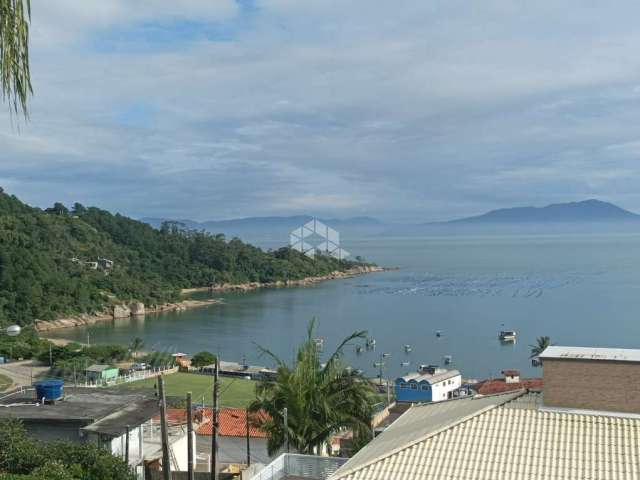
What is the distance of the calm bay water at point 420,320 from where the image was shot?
37.6m

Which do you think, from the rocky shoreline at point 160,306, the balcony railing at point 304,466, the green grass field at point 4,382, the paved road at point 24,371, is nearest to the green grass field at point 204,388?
the green grass field at point 4,382

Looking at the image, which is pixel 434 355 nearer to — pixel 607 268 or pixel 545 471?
pixel 545 471

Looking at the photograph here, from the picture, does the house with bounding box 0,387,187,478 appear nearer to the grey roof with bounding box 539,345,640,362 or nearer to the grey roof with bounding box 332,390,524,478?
the grey roof with bounding box 332,390,524,478

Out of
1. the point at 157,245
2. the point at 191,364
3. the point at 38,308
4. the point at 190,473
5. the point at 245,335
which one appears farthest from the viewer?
the point at 157,245

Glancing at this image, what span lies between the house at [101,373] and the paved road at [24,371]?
5.78 ft

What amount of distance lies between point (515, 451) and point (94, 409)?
548cm

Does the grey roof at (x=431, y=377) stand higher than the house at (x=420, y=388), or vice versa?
the grey roof at (x=431, y=377)

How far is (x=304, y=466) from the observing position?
259 inches

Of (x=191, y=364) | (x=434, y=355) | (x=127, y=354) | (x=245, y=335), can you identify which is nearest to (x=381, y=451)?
(x=191, y=364)

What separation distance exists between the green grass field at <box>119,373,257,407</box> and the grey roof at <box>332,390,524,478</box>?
442 inches

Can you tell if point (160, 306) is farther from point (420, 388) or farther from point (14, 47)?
point (14, 47)

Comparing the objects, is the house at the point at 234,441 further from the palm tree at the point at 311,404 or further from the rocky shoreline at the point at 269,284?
the rocky shoreline at the point at 269,284

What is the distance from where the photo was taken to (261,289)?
2995 inches

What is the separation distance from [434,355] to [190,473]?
30.8m
